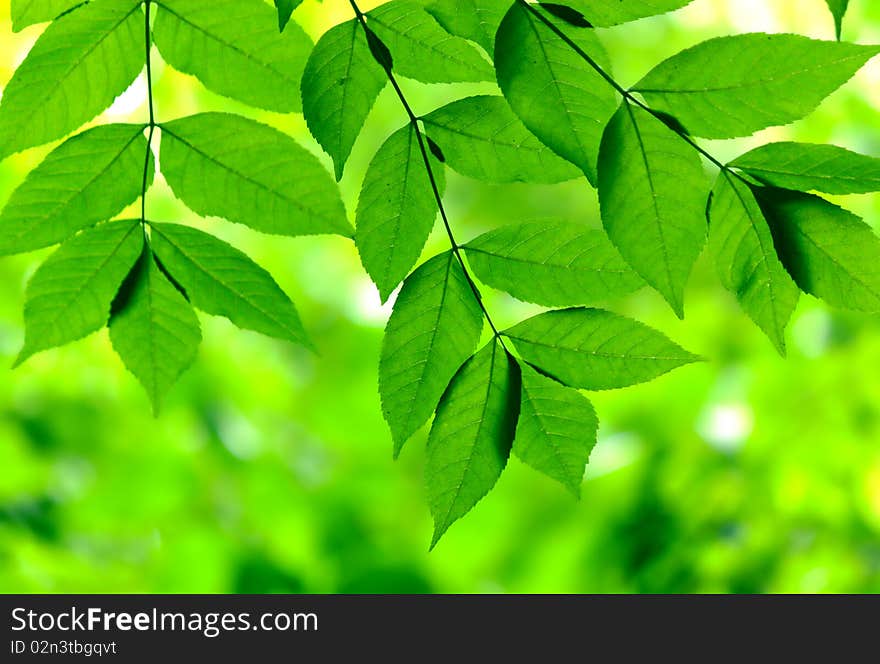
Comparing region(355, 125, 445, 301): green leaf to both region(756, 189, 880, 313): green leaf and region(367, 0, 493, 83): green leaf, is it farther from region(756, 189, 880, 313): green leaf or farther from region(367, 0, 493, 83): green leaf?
region(756, 189, 880, 313): green leaf

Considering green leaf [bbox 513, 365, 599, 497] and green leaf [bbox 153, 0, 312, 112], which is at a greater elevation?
green leaf [bbox 153, 0, 312, 112]

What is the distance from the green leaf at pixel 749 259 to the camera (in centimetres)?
85

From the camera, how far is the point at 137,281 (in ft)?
3.47

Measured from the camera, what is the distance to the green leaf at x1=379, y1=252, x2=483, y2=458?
36.5 inches

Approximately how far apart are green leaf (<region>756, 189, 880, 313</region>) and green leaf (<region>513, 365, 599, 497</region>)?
256 millimetres

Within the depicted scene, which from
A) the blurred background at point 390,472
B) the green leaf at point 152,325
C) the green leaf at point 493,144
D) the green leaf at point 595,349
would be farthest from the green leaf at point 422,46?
the blurred background at point 390,472

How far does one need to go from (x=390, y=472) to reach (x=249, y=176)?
3.47 m

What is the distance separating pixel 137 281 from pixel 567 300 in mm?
522

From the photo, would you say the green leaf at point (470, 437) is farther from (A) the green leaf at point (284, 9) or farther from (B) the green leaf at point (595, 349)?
(A) the green leaf at point (284, 9)

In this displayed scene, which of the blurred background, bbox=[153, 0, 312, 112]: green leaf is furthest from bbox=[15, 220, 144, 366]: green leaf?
the blurred background

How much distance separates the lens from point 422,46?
92cm

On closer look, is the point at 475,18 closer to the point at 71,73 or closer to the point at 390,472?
the point at 71,73

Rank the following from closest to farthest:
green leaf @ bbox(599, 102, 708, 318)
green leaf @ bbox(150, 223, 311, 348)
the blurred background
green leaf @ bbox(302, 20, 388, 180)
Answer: green leaf @ bbox(599, 102, 708, 318), green leaf @ bbox(302, 20, 388, 180), green leaf @ bbox(150, 223, 311, 348), the blurred background
